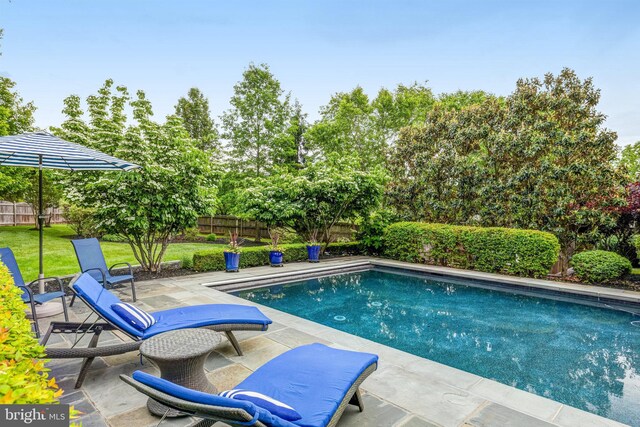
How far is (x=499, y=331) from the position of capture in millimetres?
5605

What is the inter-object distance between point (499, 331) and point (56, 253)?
12890 mm

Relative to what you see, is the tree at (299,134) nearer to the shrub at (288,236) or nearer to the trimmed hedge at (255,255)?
the shrub at (288,236)

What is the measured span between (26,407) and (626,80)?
46.7ft

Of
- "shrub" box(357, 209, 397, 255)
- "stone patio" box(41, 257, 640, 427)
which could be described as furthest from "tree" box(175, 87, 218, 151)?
"stone patio" box(41, 257, 640, 427)

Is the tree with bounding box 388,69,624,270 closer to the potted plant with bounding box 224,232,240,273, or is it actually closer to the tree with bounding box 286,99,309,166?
the potted plant with bounding box 224,232,240,273

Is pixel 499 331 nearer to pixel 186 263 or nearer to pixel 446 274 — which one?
pixel 446 274

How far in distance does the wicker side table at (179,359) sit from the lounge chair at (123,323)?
2.07 feet

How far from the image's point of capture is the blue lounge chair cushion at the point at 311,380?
7.06 feet

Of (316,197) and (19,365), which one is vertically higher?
(316,197)

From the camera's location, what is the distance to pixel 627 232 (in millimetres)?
9008

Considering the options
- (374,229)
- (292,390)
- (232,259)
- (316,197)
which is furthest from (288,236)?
(292,390)

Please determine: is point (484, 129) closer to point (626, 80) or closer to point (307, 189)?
point (626, 80)

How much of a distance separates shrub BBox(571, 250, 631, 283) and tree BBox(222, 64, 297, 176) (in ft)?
45.9

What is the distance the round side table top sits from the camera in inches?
99.3
